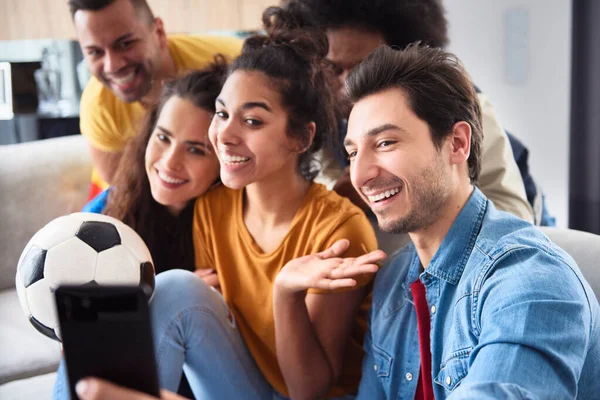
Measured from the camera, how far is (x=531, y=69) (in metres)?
2.93

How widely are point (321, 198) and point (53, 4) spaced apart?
6.62ft

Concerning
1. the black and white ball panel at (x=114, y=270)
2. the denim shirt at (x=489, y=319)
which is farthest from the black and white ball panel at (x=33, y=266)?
the denim shirt at (x=489, y=319)

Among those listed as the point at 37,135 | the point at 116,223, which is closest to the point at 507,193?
the point at 116,223

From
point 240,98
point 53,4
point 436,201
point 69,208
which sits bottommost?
point 69,208

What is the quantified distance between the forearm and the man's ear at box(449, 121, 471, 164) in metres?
0.41

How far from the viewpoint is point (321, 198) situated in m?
1.50

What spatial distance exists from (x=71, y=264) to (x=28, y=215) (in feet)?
3.51

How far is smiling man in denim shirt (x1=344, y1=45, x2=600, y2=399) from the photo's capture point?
900mm

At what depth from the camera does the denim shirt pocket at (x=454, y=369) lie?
1012 millimetres

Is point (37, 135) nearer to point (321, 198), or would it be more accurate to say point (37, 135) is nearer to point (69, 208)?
point (69, 208)

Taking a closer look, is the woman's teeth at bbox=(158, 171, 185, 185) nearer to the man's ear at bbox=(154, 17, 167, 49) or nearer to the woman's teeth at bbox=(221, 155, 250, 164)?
the woman's teeth at bbox=(221, 155, 250, 164)

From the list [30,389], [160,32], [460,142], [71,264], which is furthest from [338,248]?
[160,32]

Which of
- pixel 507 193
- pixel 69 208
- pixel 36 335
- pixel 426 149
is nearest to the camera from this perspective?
pixel 426 149

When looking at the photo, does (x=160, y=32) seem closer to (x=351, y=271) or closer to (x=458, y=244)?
(x=351, y=271)
